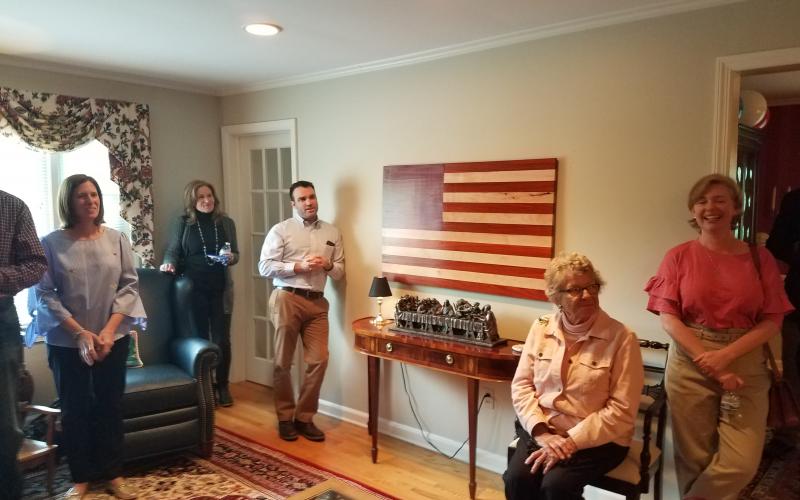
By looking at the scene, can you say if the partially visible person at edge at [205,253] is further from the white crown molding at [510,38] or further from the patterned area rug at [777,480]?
the patterned area rug at [777,480]

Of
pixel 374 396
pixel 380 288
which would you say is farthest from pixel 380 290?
pixel 374 396

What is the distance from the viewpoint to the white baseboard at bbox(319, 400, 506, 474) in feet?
10.3

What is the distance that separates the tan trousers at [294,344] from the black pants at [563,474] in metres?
1.68

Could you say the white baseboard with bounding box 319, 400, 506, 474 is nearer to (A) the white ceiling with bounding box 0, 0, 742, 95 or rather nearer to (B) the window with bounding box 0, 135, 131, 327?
(B) the window with bounding box 0, 135, 131, 327

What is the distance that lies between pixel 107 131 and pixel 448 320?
8.75 feet

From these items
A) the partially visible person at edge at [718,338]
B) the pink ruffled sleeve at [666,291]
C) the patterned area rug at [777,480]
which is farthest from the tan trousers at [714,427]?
the patterned area rug at [777,480]

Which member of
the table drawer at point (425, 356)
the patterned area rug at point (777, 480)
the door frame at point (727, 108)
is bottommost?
the patterned area rug at point (777, 480)

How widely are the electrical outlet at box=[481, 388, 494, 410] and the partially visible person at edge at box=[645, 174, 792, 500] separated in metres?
1.07

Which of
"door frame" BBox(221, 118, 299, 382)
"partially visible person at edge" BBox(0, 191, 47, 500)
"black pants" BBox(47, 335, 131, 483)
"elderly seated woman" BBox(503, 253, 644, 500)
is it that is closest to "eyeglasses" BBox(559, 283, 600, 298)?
"elderly seated woman" BBox(503, 253, 644, 500)

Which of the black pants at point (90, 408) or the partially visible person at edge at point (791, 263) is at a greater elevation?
the partially visible person at edge at point (791, 263)

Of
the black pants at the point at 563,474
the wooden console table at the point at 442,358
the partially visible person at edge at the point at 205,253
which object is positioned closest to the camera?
the black pants at the point at 563,474

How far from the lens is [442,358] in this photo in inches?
114

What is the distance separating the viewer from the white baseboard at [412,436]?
315 centimetres

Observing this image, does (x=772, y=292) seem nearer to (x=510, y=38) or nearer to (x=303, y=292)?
(x=510, y=38)
